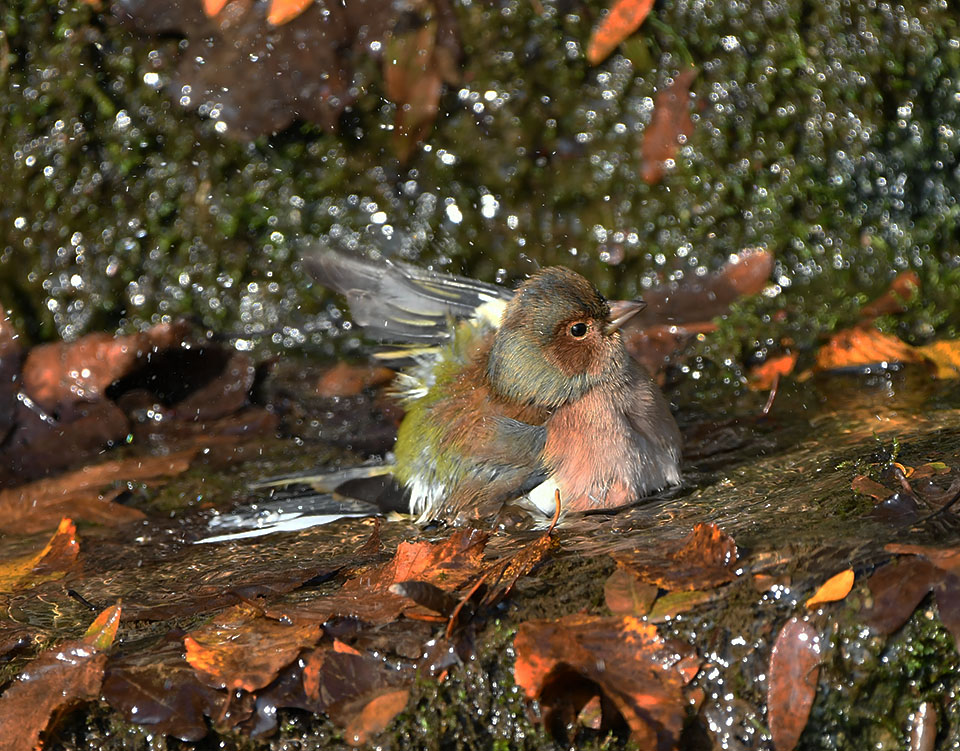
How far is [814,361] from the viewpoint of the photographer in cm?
497

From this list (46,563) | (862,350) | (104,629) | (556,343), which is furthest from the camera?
(862,350)

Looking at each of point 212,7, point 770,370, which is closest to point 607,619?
point 770,370

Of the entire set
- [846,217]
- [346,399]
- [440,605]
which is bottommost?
[346,399]

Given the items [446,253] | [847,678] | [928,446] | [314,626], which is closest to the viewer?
[847,678]

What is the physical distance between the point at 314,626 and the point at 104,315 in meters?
3.41

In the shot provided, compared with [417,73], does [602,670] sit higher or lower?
lower

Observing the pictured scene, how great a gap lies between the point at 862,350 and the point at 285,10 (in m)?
3.31

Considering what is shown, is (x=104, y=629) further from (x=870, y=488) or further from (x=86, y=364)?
(x=86, y=364)

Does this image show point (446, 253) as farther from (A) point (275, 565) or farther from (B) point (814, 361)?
(A) point (275, 565)

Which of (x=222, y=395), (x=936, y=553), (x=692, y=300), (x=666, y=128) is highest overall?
(x=666, y=128)

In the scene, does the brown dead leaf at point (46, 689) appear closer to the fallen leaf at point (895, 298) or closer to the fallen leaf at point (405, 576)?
the fallen leaf at point (405, 576)

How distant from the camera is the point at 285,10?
5129mm

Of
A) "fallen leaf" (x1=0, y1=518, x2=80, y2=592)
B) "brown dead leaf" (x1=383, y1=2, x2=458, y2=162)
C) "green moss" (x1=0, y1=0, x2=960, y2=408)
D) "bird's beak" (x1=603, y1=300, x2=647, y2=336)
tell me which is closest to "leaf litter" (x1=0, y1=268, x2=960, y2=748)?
"fallen leaf" (x1=0, y1=518, x2=80, y2=592)

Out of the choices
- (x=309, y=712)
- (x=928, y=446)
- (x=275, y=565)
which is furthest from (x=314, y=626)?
(x=928, y=446)
